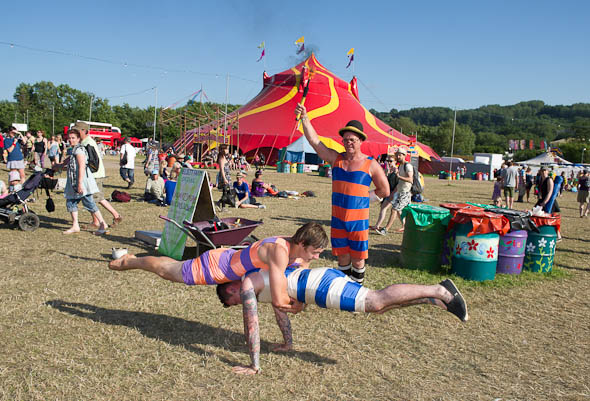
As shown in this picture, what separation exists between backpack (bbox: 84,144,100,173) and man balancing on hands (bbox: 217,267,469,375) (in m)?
5.26

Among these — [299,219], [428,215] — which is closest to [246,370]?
[428,215]

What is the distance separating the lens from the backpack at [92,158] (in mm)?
7645

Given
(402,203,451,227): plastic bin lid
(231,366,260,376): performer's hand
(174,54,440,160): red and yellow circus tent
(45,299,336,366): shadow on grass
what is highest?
(174,54,440,160): red and yellow circus tent

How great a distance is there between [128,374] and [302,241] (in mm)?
1620

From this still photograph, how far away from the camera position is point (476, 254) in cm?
618

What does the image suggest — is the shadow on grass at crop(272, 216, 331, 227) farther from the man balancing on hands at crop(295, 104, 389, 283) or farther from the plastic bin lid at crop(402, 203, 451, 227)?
the man balancing on hands at crop(295, 104, 389, 283)

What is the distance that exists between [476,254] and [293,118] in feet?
107

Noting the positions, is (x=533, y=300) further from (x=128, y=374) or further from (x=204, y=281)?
(x=128, y=374)

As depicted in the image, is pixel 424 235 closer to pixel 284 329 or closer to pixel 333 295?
pixel 284 329

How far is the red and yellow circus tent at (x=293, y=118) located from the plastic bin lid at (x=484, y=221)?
91.2 ft

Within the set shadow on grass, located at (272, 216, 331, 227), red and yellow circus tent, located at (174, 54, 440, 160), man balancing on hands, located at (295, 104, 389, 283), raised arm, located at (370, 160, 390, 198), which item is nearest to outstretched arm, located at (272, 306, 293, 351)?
man balancing on hands, located at (295, 104, 389, 283)

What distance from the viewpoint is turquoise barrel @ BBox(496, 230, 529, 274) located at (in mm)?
6512

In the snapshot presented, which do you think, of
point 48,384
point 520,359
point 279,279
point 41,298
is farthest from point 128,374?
point 520,359

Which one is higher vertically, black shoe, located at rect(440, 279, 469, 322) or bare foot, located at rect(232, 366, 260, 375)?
black shoe, located at rect(440, 279, 469, 322)
